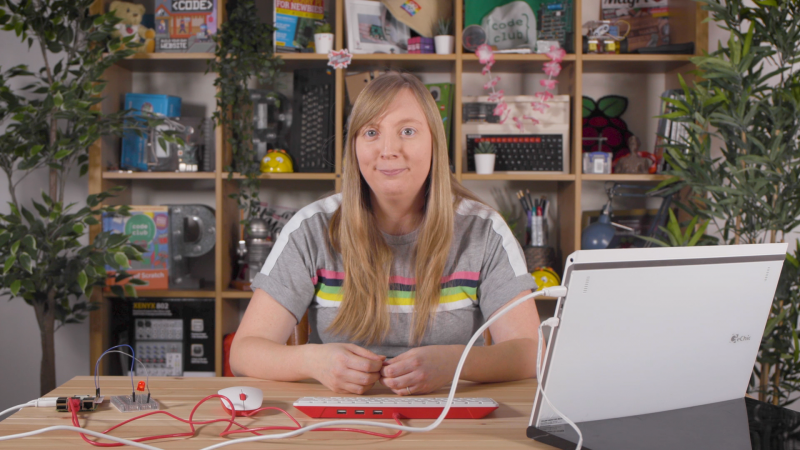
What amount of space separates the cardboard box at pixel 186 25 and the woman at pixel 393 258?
1.53 meters

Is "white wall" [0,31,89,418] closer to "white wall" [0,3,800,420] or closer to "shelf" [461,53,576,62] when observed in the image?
"white wall" [0,3,800,420]

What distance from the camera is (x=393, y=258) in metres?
1.39

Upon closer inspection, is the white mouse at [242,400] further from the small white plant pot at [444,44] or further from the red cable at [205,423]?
the small white plant pot at [444,44]

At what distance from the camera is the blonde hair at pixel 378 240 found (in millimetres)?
1326

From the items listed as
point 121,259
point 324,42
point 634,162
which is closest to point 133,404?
point 121,259

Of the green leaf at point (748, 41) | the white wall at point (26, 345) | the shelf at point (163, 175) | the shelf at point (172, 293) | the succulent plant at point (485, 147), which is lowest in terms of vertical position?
the white wall at point (26, 345)

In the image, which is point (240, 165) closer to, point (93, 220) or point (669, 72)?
point (93, 220)

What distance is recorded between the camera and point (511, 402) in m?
0.99

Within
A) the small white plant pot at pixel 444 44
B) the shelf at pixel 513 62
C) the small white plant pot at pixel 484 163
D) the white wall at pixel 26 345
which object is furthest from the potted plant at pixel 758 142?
the white wall at pixel 26 345

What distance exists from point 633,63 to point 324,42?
1.33m

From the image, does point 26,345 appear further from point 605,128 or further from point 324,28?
point 605,128

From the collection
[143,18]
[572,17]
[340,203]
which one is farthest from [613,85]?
[143,18]

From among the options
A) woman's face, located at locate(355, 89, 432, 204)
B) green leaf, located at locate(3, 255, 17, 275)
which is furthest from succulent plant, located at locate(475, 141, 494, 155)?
green leaf, located at locate(3, 255, 17, 275)

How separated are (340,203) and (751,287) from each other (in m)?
0.91
